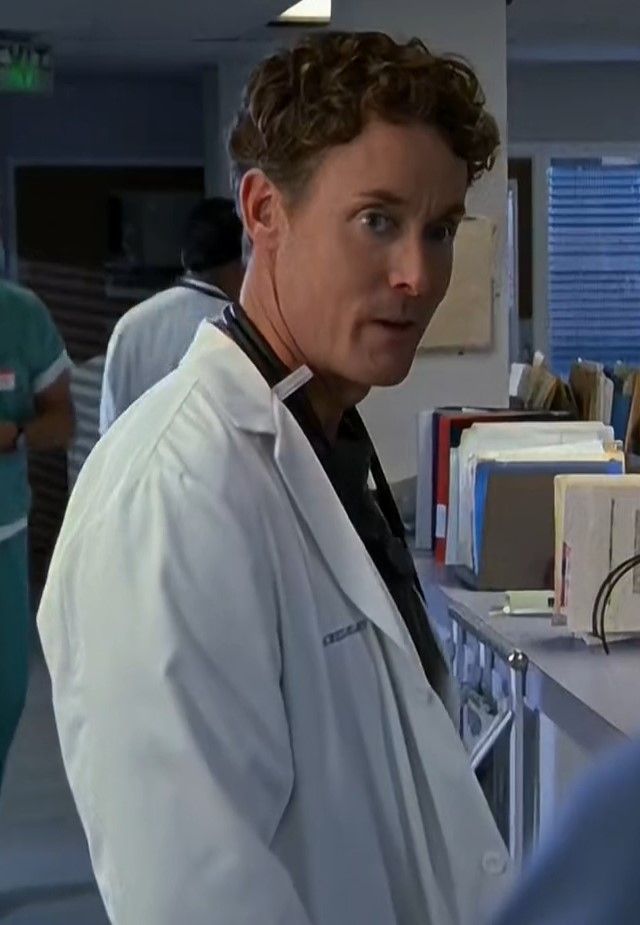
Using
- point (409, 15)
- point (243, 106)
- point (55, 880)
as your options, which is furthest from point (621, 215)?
point (243, 106)

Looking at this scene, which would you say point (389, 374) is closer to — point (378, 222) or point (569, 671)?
point (378, 222)

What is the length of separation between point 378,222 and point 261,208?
0.10 metres

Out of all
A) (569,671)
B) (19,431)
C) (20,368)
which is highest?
(20,368)

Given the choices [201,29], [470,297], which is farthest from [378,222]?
[201,29]

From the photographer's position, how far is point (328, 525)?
1.21 metres

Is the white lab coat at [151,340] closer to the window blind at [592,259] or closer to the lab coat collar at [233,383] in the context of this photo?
the lab coat collar at [233,383]

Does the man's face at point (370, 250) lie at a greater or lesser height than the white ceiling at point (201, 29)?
lesser

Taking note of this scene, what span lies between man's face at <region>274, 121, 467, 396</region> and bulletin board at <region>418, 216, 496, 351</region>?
3055mm

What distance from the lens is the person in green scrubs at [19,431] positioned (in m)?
3.50

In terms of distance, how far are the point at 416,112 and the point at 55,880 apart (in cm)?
295

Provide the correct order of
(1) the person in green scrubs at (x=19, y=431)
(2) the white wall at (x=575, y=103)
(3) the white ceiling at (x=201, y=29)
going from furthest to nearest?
(2) the white wall at (x=575, y=103)
(3) the white ceiling at (x=201, y=29)
(1) the person in green scrubs at (x=19, y=431)

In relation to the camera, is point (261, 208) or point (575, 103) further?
point (575, 103)

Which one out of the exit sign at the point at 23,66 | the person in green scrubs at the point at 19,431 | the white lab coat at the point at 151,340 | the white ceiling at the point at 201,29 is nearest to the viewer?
the person in green scrubs at the point at 19,431

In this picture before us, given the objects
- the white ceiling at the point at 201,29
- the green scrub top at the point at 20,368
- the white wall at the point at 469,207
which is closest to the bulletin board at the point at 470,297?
the white wall at the point at 469,207
